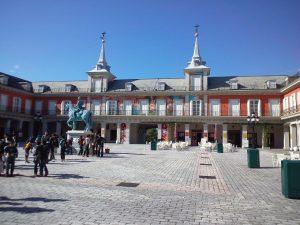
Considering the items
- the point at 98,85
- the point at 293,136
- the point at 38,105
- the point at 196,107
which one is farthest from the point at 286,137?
the point at 38,105

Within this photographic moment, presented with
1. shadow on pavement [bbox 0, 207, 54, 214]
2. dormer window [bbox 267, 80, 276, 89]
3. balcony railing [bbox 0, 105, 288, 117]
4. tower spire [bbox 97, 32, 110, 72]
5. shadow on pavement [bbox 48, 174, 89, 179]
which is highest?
tower spire [bbox 97, 32, 110, 72]

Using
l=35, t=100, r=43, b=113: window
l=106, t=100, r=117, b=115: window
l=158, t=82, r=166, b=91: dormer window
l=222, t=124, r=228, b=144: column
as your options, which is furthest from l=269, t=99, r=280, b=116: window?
l=35, t=100, r=43, b=113: window

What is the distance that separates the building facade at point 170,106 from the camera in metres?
36.8

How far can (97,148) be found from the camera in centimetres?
1828

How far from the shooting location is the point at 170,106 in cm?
4019

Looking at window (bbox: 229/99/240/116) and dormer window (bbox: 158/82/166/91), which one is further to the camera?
dormer window (bbox: 158/82/166/91)

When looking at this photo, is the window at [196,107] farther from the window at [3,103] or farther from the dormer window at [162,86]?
the window at [3,103]

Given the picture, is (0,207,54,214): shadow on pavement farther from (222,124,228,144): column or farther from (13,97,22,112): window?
(13,97,22,112): window

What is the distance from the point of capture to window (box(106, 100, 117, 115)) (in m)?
42.0

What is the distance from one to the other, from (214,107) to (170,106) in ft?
21.3

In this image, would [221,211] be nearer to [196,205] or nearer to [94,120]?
[196,205]

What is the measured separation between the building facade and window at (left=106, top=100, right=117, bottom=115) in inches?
6.3

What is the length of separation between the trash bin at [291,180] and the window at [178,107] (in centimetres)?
3247

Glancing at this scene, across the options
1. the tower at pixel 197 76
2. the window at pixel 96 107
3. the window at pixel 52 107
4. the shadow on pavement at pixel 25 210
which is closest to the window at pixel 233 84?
the tower at pixel 197 76
